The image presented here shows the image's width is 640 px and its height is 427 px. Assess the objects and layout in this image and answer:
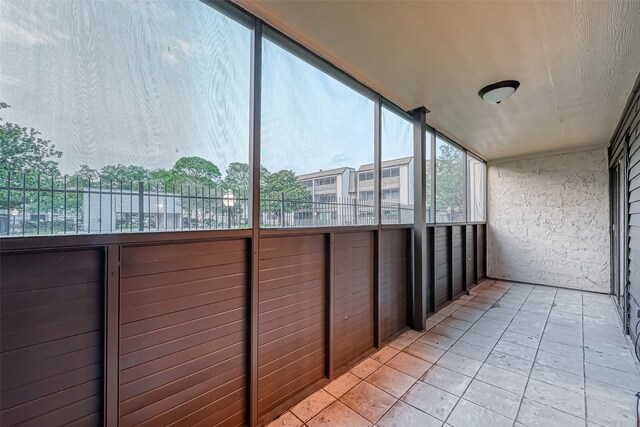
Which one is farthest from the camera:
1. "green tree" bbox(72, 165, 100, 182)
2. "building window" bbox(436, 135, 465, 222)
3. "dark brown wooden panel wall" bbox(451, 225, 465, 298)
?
"dark brown wooden panel wall" bbox(451, 225, 465, 298)

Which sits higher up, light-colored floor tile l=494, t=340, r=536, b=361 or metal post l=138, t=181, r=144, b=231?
metal post l=138, t=181, r=144, b=231

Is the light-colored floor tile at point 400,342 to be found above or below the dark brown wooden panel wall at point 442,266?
below

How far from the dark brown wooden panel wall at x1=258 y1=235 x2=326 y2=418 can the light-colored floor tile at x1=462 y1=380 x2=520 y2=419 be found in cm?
111

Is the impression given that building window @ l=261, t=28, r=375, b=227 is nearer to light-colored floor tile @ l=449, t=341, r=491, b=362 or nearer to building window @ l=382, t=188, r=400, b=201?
building window @ l=382, t=188, r=400, b=201

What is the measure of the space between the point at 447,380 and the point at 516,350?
1.00 metres

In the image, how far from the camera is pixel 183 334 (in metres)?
1.39

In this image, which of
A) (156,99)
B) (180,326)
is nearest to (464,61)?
(156,99)

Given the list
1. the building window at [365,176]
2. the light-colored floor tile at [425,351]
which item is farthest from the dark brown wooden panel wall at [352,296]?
the building window at [365,176]

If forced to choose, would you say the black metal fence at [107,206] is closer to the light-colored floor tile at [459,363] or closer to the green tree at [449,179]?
the light-colored floor tile at [459,363]

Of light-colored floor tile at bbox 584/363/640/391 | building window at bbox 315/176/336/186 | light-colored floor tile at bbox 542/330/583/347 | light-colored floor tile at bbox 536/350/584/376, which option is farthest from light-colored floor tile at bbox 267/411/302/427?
light-colored floor tile at bbox 542/330/583/347

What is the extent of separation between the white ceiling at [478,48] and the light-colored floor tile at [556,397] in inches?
96.4

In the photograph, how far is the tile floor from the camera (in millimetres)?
1748

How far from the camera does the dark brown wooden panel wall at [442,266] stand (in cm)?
375

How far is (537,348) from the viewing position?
2.64 metres
